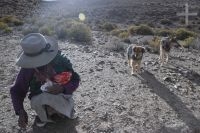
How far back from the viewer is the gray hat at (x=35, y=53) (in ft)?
15.3

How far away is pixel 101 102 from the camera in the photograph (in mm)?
6863

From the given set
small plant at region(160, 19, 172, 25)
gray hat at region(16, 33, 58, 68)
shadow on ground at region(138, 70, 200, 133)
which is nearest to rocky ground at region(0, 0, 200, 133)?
shadow on ground at region(138, 70, 200, 133)

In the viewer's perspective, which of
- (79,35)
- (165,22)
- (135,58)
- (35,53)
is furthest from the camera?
(165,22)

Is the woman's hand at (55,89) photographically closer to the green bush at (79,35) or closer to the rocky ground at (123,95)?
the rocky ground at (123,95)

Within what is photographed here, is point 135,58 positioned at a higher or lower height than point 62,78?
lower

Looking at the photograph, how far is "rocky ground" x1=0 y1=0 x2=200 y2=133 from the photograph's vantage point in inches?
226

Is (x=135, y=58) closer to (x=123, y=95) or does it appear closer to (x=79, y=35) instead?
(x=123, y=95)

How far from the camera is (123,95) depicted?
743 centimetres

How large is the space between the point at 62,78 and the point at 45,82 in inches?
8.5

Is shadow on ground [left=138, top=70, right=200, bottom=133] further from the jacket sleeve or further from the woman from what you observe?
the jacket sleeve

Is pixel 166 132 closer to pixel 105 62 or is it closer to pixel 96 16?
pixel 105 62

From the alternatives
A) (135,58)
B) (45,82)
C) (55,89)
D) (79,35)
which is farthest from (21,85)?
(79,35)

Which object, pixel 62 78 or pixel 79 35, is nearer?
pixel 62 78

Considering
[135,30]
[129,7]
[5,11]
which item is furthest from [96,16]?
[135,30]
